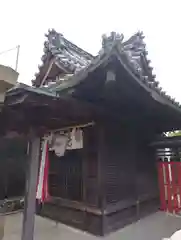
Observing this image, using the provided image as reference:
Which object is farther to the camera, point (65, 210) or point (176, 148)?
point (176, 148)

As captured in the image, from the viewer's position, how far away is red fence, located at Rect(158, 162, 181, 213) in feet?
24.3

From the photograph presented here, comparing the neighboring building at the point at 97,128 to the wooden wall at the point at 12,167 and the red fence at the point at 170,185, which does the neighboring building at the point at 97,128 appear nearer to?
the red fence at the point at 170,185

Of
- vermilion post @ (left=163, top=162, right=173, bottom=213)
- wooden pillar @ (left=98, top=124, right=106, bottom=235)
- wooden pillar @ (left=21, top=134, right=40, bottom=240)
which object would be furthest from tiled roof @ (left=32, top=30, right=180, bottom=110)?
vermilion post @ (left=163, top=162, right=173, bottom=213)

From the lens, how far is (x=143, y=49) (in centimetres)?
870

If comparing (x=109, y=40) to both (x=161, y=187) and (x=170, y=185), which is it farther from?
(x=161, y=187)

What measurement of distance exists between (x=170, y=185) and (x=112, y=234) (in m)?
3.50

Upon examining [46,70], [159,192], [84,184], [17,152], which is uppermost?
[46,70]

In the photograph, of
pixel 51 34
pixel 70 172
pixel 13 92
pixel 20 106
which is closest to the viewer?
pixel 13 92

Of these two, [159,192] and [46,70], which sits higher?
[46,70]

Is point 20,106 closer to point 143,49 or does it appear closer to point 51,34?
point 51,34

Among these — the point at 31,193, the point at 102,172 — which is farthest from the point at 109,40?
the point at 102,172

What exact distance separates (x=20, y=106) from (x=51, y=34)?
5464 mm

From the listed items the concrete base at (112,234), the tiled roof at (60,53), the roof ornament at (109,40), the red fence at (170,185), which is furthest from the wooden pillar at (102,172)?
the red fence at (170,185)

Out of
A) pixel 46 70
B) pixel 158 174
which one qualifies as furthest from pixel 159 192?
pixel 46 70
